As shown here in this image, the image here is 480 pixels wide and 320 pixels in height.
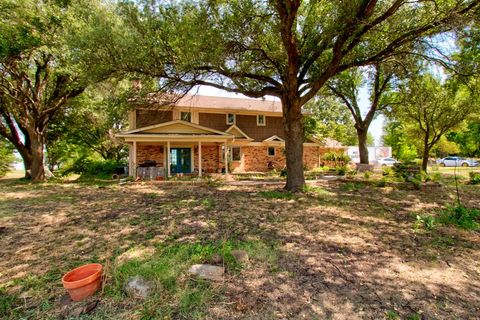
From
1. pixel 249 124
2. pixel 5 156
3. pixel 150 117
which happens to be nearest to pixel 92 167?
pixel 150 117

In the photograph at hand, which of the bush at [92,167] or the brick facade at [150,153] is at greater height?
the brick facade at [150,153]

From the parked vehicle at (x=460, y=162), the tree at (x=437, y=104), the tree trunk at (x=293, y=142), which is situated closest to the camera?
the tree trunk at (x=293, y=142)

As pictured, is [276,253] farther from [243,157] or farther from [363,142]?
[243,157]

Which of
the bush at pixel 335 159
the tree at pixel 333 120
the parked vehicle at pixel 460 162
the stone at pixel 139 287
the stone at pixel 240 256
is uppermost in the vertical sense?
the tree at pixel 333 120

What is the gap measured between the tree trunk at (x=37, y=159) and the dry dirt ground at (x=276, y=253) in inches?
306

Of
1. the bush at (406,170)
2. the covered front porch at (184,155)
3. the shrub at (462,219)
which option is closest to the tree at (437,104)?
the bush at (406,170)

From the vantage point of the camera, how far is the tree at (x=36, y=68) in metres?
9.37

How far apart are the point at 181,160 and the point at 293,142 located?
34.4 ft

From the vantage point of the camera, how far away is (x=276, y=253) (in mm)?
3963

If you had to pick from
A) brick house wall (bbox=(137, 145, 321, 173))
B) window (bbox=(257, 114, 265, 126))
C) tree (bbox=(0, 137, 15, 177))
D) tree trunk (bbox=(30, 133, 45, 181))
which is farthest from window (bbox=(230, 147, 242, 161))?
tree (bbox=(0, 137, 15, 177))

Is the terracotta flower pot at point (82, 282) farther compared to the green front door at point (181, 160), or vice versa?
the green front door at point (181, 160)

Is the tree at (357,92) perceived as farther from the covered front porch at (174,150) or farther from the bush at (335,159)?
the covered front porch at (174,150)

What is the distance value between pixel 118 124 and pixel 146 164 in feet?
34.3

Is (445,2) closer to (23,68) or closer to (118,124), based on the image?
(23,68)
